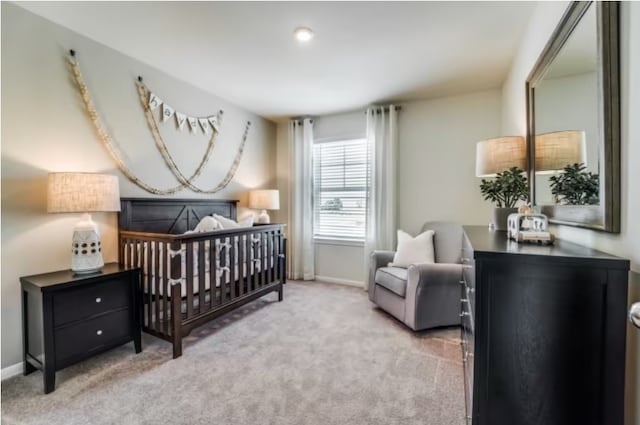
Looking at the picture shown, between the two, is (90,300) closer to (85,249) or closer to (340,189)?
(85,249)

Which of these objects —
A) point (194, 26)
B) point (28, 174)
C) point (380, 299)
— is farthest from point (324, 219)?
point (28, 174)

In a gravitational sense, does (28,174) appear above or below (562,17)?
below

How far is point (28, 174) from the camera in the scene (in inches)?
78.5

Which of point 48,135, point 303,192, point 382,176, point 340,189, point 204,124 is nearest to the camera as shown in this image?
point 48,135

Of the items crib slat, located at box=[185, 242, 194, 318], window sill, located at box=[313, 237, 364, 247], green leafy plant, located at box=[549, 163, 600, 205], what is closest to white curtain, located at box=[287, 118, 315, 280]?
window sill, located at box=[313, 237, 364, 247]

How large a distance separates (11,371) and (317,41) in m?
3.18

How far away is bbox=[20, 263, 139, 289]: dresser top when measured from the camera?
1.82m

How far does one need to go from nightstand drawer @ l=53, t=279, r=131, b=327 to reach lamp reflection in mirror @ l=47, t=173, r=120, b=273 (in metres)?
0.16

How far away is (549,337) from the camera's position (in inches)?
37.1

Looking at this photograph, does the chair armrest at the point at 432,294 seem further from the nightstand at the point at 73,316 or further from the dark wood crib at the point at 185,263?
the nightstand at the point at 73,316

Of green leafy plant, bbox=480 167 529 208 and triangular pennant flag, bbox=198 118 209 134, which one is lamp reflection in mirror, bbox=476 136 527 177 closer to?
green leafy plant, bbox=480 167 529 208

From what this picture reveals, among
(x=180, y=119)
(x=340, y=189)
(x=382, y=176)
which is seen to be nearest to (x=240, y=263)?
(x=180, y=119)

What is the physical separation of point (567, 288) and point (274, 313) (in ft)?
8.50

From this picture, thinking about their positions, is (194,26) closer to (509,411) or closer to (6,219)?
(6,219)
